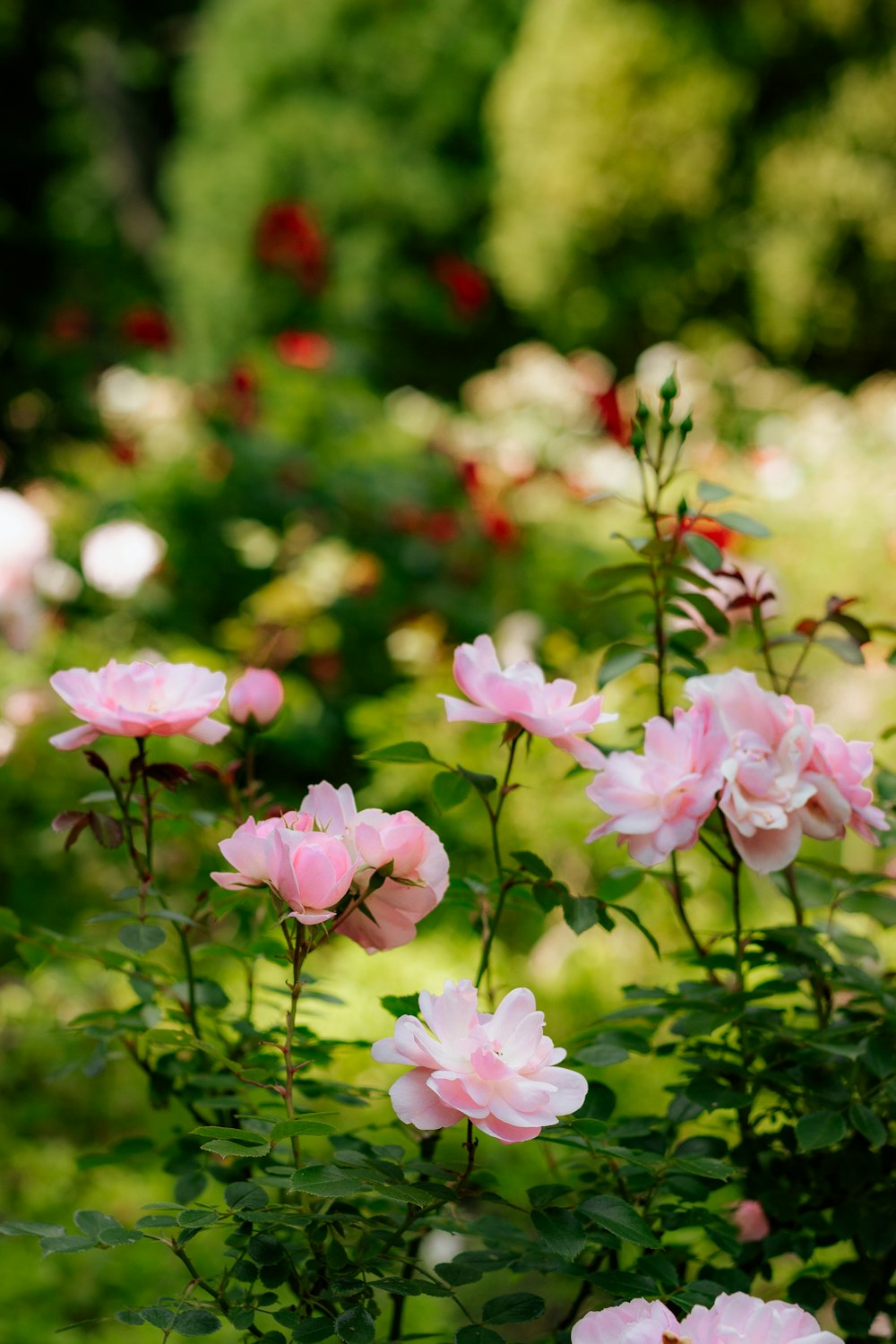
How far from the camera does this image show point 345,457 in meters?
3.72

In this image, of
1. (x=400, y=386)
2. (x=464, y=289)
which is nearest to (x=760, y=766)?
(x=464, y=289)

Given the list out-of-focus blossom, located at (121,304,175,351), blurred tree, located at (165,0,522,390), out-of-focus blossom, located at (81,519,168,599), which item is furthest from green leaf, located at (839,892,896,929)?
blurred tree, located at (165,0,522,390)

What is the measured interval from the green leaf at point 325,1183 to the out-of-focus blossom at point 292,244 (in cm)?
413

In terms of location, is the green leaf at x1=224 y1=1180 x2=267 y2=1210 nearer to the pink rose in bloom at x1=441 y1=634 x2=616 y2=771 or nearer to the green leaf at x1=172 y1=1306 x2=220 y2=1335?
the green leaf at x1=172 y1=1306 x2=220 y2=1335

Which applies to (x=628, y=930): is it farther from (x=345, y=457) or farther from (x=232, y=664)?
(x=345, y=457)

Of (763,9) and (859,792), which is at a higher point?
(763,9)

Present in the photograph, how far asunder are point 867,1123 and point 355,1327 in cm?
33

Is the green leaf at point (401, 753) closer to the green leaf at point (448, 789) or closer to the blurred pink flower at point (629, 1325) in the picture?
the green leaf at point (448, 789)

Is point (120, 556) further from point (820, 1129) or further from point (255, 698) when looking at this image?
point (820, 1129)

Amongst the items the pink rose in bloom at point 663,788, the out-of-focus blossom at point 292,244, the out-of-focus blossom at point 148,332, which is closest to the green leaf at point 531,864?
the pink rose in bloom at point 663,788

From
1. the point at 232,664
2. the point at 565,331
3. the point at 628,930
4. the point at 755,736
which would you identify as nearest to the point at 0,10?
the point at 565,331

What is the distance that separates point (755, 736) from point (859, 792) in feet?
0.28

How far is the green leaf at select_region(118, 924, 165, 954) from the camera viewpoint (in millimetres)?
779

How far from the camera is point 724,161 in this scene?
7.39m
